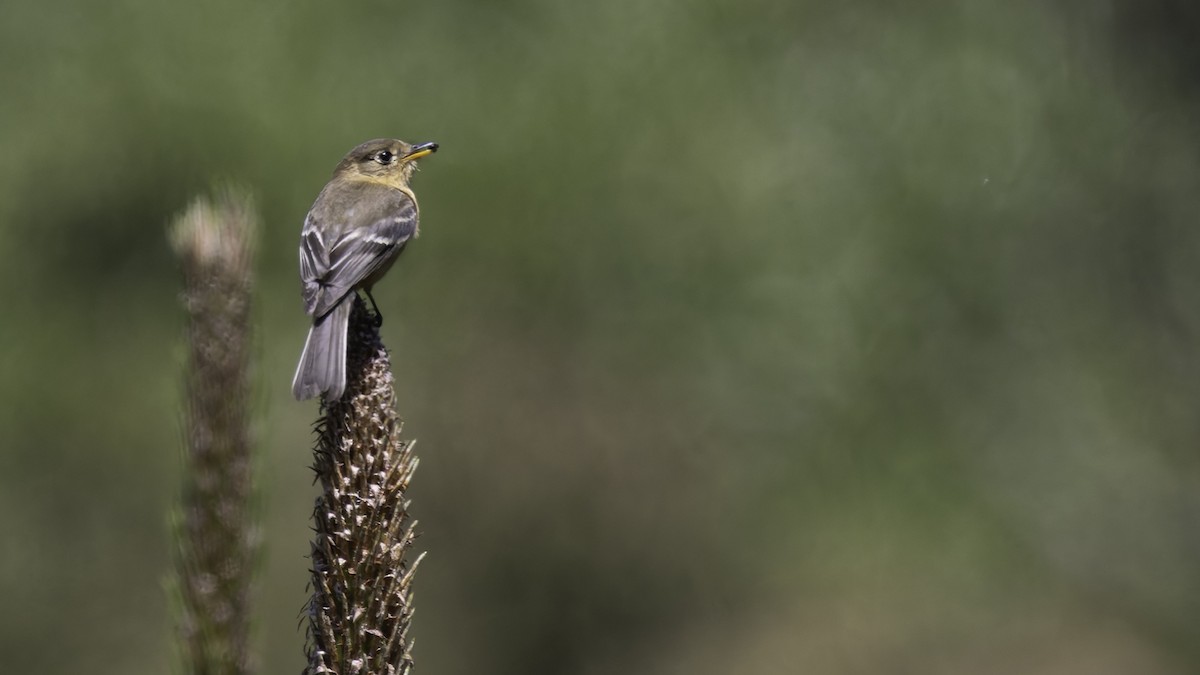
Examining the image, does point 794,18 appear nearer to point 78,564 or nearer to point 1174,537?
point 1174,537

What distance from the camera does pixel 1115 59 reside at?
29.4 feet

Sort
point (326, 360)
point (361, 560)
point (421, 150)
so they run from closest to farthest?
point (361, 560) → point (326, 360) → point (421, 150)

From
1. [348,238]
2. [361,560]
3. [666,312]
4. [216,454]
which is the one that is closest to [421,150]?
[348,238]

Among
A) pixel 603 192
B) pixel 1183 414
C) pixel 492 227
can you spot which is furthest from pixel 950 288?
pixel 492 227

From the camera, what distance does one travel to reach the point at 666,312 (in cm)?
1105

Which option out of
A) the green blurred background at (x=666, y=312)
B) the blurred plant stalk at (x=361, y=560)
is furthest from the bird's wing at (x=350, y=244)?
the green blurred background at (x=666, y=312)

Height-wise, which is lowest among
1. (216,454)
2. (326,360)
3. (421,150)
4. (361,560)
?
(216,454)

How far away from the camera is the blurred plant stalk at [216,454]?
147cm

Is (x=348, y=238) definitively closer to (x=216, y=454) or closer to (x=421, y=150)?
(x=421, y=150)

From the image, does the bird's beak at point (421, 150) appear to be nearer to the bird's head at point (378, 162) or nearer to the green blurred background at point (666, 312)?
the bird's head at point (378, 162)

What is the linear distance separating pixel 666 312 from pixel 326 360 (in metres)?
7.54

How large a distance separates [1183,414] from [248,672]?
8.96 metres

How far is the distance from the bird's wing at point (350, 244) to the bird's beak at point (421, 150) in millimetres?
295

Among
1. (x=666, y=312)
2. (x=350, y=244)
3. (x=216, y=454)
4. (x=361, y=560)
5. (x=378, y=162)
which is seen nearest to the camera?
(x=216, y=454)
